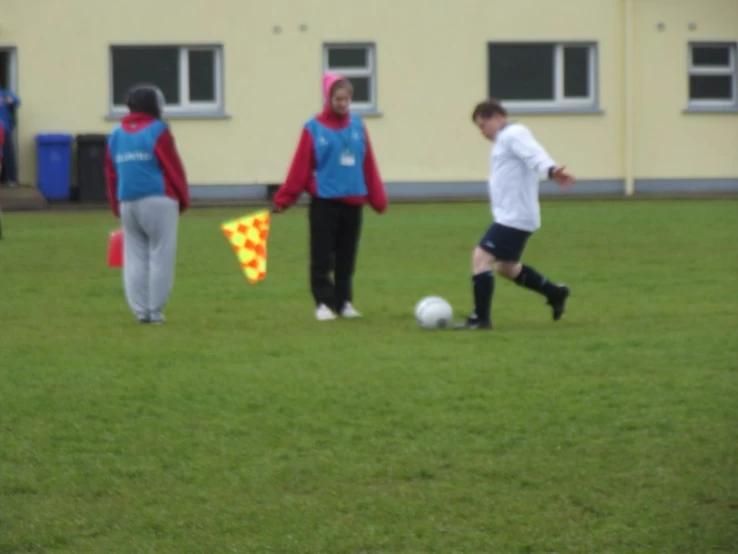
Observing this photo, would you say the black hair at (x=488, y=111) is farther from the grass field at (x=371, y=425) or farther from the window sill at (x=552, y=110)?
the window sill at (x=552, y=110)

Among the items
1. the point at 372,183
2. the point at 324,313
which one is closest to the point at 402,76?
the point at 372,183

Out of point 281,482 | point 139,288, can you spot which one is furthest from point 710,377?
point 139,288

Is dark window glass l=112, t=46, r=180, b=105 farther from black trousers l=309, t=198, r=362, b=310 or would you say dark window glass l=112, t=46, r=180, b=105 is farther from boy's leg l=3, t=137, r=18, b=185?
black trousers l=309, t=198, r=362, b=310

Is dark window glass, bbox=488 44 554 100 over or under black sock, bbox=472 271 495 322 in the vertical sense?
over

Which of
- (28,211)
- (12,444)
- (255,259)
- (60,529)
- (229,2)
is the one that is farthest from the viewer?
(229,2)

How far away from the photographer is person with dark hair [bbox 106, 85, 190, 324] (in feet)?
40.0

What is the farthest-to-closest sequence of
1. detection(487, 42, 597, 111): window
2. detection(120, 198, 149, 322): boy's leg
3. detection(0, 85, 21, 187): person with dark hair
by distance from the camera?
detection(487, 42, 597, 111): window, detection(0, 85, 21, 187): person with dark hair, detection(120, 198, 149, 322): boy's leg

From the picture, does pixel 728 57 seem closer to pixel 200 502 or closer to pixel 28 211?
pixel 28 211

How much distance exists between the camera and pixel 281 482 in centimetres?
693

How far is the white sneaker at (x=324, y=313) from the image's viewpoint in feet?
41.6

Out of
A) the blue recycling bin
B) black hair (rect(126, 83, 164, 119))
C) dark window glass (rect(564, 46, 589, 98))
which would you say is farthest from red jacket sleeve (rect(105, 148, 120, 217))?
dark window glass (rect(564, 46, 589, 98))

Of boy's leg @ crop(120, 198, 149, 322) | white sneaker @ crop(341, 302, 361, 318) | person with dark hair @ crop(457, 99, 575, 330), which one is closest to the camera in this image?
person with dark hair @ crop(457, 99, 575, 330)

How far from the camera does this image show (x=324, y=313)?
12.7 metres

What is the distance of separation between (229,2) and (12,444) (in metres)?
24.4
